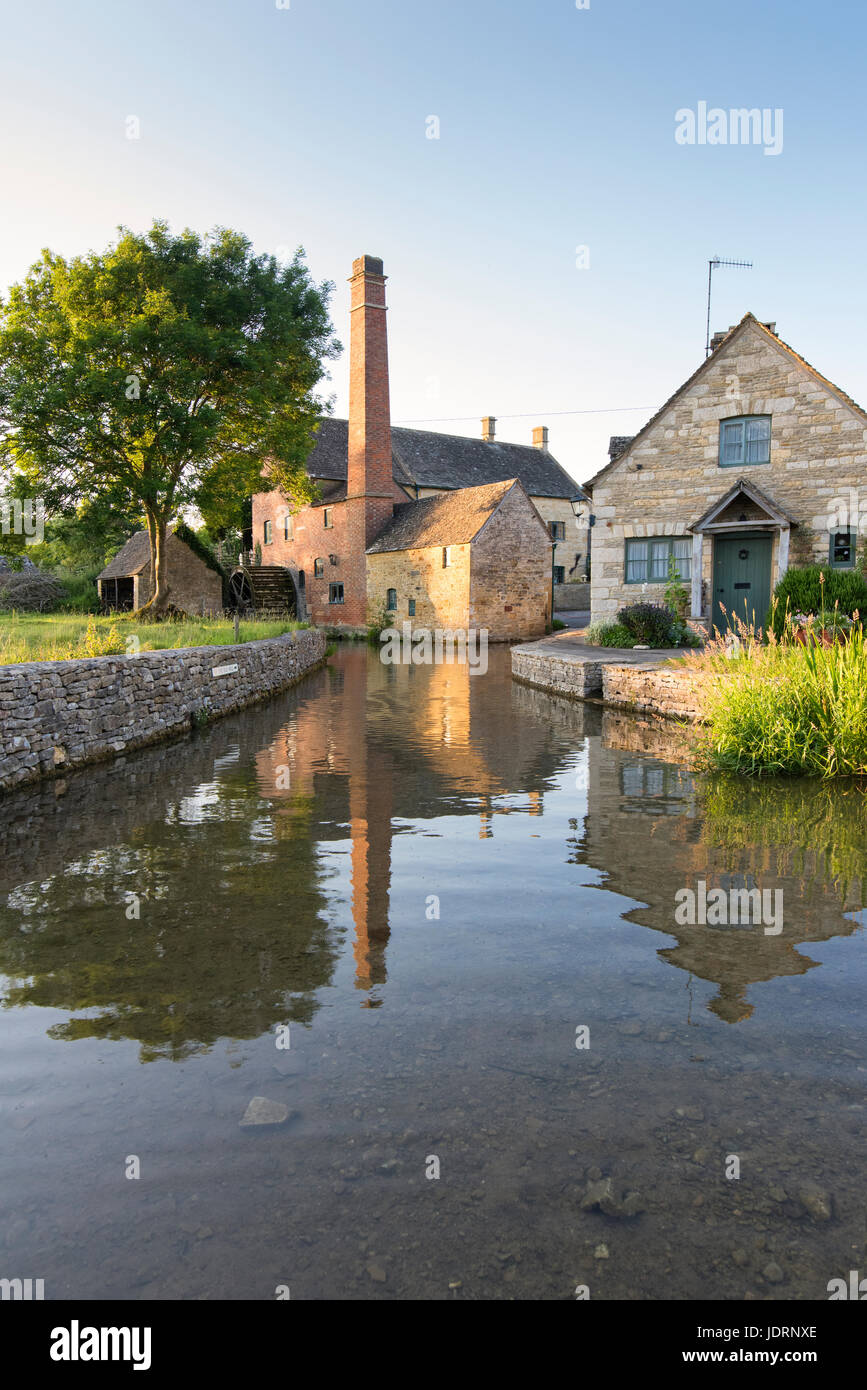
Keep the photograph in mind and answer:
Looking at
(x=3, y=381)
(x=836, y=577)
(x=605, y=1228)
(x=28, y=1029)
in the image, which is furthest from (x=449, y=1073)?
(x=3, y=381)

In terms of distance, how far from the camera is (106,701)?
11.4 m

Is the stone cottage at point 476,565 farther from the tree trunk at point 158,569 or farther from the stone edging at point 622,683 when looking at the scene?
the stone edging at point 622,683

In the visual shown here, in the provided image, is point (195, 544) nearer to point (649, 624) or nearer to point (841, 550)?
point (649, 624)

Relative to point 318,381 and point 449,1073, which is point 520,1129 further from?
point 318,381

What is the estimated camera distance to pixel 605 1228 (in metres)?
2.87

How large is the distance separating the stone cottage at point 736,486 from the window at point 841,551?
0.07 ft

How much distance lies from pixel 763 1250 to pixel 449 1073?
1412 mm

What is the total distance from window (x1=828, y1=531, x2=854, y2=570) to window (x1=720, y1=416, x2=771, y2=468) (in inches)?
96.3

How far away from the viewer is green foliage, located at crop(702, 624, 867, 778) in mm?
9688

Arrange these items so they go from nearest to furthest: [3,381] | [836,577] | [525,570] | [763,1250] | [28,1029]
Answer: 1. [763,1250]
2. [28,1029]
3. [836,577]
4. [3,381]
5. [525,570]

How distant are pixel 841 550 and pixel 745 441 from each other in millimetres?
3459

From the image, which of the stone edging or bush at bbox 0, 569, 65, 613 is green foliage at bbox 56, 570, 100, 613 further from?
the stone edging

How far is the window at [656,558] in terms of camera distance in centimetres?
2191

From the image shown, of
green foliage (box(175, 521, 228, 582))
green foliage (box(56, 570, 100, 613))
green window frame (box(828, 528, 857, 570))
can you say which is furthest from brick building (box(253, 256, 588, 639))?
green window frame (box(828, 528, 857, 570))
